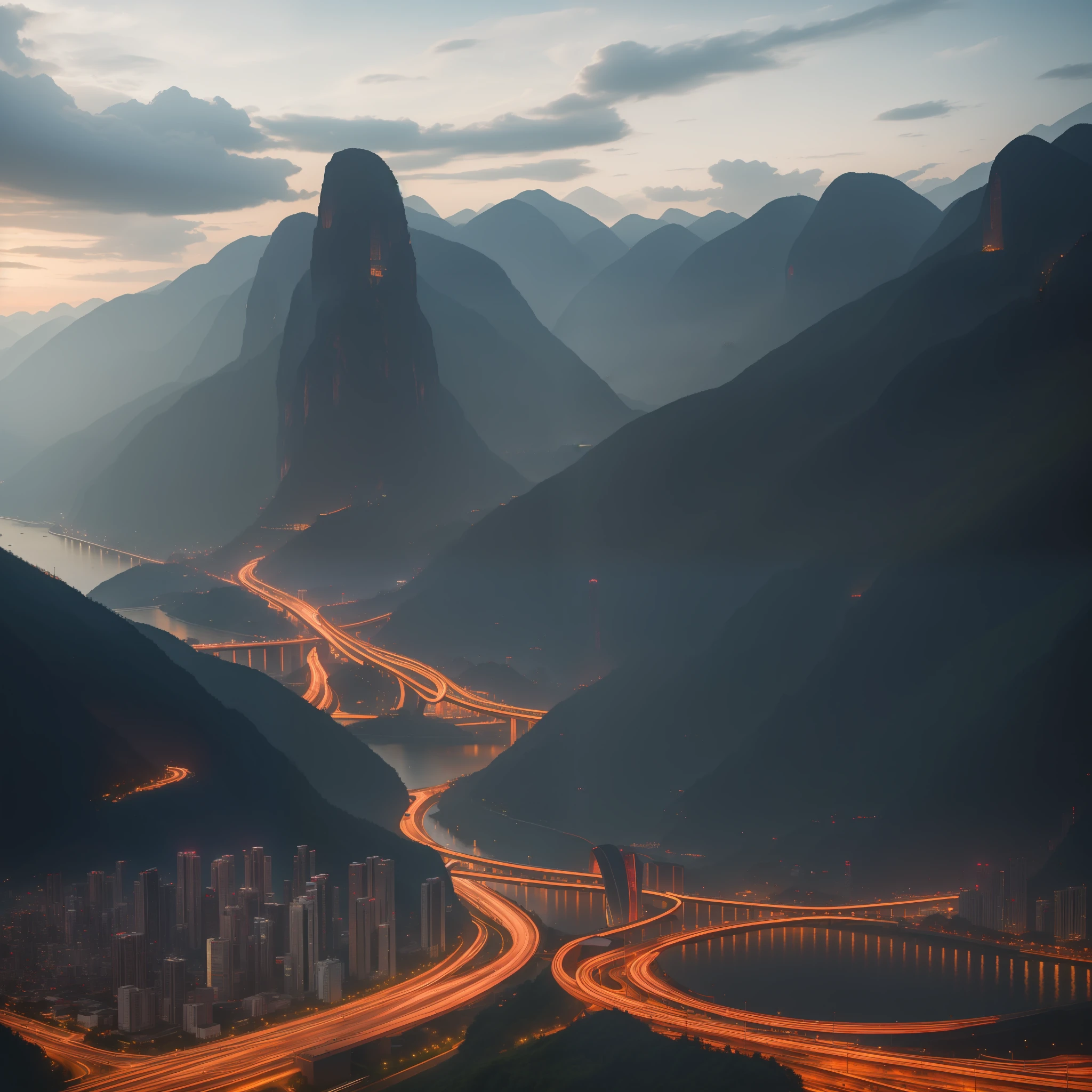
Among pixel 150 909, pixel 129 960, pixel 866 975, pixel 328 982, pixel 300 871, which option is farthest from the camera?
pixel 866 975

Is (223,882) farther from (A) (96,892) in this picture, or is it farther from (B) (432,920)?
(B) (432,920)

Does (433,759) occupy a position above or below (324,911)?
above

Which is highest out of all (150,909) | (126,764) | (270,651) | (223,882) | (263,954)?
(270,651)

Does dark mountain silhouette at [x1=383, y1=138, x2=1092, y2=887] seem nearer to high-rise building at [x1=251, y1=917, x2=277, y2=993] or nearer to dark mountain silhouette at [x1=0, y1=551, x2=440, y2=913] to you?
dark mountain silhouette at [x1=0, y1=551, x2=440, y2=913]

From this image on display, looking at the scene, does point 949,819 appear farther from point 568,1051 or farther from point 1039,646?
point 568,1051

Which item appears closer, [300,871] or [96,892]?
[96,892]

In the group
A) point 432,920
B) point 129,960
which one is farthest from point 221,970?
point 432,920
